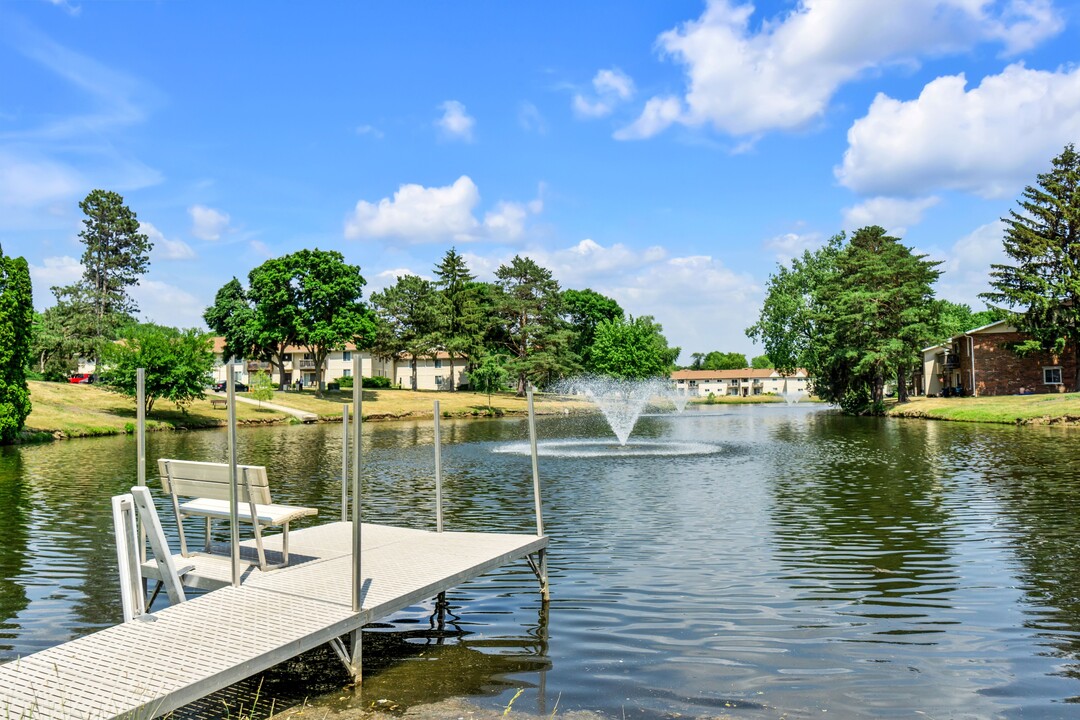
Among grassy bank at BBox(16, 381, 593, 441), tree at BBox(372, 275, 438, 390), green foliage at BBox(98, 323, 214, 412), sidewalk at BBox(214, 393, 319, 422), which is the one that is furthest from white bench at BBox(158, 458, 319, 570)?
tree at BBox(372, 275, 438, 390)

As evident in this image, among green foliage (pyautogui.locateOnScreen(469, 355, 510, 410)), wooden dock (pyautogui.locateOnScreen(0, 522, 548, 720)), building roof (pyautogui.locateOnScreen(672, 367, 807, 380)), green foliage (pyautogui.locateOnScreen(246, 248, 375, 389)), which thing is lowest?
wooden dock (pyautogui.locateOnScreen(0, 522, 548, 720))

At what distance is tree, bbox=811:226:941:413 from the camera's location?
5978cm

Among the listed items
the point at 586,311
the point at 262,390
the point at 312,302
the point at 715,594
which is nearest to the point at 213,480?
the point at 715,594

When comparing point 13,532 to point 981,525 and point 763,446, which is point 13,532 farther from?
point 763,446

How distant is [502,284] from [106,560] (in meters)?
82.2

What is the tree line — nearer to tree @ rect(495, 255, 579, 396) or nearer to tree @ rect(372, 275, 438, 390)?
tree @ rect(495, 255, 579, 396)

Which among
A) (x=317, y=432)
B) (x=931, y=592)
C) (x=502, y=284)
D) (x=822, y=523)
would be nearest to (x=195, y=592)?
(x=931, y=592)

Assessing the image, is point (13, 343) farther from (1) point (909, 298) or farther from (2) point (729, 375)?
(2) point (729, 375)

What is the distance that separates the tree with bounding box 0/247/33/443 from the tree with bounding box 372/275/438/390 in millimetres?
52477

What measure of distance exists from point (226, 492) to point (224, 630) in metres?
2.47

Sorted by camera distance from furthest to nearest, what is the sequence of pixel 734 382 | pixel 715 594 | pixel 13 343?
pixel 734 382 → pixel 13 343 → pixel 715 594

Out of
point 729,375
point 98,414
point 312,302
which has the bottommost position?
point 98,414

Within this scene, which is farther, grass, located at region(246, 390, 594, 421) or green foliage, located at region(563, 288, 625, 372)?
green foliage, located at region(563, 288, 625, 372)

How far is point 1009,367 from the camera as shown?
64.1m
